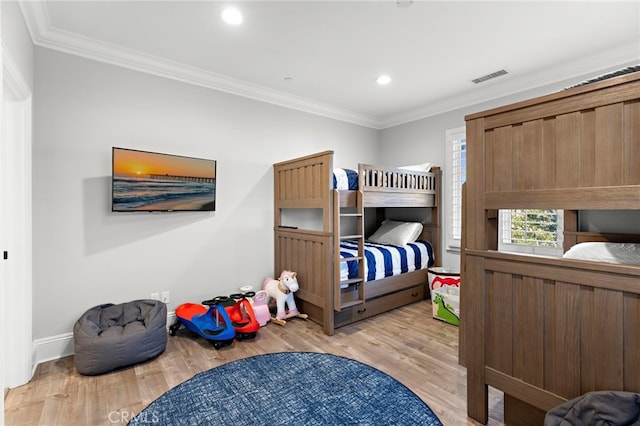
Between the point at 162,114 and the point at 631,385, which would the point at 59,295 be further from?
the point at 631,385

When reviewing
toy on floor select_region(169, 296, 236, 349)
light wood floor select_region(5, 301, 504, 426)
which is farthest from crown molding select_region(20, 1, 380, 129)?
light wood floor select_region(5, 301, 504, 426)

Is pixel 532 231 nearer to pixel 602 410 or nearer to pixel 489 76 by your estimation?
pixel 489 76

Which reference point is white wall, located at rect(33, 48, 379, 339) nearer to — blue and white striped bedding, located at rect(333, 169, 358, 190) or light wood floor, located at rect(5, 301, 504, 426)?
light wood floor, located at rect(5, 301, 504, 426)

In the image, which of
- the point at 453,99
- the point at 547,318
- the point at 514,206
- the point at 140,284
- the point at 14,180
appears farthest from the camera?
the point at 453,99

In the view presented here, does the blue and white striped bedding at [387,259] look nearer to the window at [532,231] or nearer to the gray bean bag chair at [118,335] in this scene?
the window at [532,231]

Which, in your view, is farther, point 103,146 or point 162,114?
point 162,114

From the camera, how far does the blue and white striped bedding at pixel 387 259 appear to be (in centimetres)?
323

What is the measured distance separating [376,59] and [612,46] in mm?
2045

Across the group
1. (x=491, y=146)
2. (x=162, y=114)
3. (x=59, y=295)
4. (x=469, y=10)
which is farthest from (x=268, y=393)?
(x=469, y=10)

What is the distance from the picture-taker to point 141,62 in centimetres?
283

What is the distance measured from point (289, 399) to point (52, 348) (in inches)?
83.9

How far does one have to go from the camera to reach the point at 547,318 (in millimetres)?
1457

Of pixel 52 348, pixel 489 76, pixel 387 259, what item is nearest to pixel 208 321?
pixel 52 348

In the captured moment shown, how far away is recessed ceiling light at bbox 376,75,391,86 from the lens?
331cm
